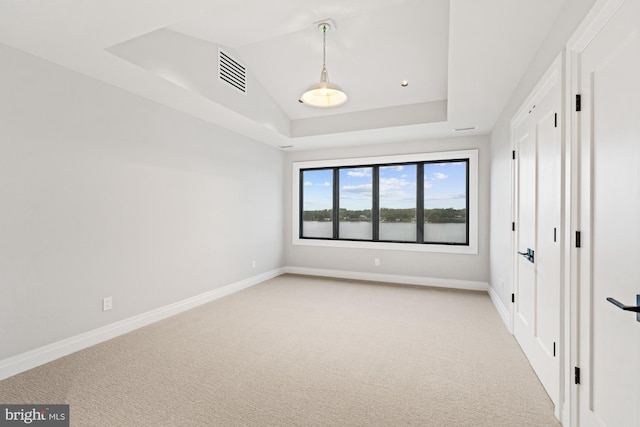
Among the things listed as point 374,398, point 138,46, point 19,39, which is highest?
point 138,46

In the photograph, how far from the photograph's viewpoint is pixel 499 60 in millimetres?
2689

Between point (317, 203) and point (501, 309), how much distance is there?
12.0ft

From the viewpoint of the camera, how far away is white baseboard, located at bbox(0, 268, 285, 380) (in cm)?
242

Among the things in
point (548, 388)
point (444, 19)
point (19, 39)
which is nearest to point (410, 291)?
point (548, 388)

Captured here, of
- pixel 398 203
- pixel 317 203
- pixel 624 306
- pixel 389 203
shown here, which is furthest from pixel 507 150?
pixel 317 203

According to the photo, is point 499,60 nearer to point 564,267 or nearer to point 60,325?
point 564,267

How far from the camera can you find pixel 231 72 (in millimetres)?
3822

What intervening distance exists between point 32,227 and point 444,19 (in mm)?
4304

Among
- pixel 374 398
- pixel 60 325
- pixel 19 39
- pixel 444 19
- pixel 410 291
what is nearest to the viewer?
pixel 374 398

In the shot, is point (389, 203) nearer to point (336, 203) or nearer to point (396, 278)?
point (336, 203)

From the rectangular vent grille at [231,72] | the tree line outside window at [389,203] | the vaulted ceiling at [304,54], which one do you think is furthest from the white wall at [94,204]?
the tree line outside window at [389,203]

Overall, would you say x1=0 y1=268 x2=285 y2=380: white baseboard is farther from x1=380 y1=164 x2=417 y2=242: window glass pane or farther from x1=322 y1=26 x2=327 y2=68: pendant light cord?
x1=322 y1=26 x2=327 y2=68: pendant light cord

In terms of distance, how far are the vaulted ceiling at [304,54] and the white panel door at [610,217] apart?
32.1 inches

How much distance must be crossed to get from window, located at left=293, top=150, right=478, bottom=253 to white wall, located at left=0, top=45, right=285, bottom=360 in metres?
2.01
